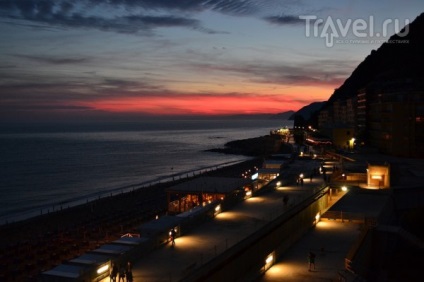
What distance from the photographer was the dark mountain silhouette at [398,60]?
283ft

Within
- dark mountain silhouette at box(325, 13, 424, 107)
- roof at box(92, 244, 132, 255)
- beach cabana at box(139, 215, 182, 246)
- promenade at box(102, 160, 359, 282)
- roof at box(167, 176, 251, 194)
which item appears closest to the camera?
roof at box(92, 244, 132, 255)

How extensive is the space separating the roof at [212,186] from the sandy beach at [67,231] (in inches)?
179

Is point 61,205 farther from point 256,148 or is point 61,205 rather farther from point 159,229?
point 256,148

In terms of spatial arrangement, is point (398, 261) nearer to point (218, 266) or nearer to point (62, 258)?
point (218, 266)

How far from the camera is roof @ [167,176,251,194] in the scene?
96.2ft

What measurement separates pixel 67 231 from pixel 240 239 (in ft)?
71.6

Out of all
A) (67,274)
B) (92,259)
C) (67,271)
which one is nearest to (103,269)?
(92,259)

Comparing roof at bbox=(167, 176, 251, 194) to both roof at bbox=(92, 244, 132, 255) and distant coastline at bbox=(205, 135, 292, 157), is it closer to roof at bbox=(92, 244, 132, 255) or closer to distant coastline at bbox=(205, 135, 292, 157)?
roof at bbox=(92, 244, 132, 255)

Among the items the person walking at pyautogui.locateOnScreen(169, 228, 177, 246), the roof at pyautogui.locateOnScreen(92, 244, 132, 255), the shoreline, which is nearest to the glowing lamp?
the roof at pyautogui.locateOnScreen(92, 244, 132, 255)

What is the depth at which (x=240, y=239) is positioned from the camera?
653 inches

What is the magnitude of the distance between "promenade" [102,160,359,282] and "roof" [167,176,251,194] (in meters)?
4.46

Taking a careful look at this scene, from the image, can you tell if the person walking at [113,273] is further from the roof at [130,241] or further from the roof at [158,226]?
the roof at [158,226]

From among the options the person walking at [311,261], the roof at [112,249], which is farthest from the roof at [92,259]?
the person walking at [311,261]

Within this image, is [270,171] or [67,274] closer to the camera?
[67,274]
